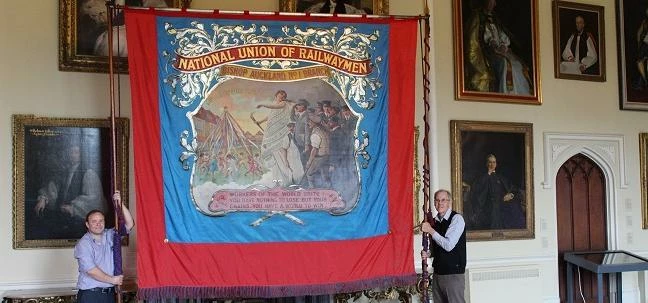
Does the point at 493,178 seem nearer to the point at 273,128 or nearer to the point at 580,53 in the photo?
the point at 580,53

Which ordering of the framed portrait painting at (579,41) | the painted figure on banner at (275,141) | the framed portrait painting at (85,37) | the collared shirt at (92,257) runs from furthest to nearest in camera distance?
the framed portrait painting at (579,41), the framed portrait painting at (85,37), the painted figure on banner at (275,141), the collared shirt at (92,257)

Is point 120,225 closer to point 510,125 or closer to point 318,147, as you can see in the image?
point 318,147

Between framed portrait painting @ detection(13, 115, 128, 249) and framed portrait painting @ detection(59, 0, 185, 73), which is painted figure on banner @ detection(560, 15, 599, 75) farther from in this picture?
framed portrait painting @ detection(13, 115, 128, 249)

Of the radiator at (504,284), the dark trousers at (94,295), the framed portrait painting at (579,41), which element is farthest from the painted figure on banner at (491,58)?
the dark trousers at (94,295)

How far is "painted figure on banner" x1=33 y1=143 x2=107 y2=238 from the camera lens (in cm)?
682

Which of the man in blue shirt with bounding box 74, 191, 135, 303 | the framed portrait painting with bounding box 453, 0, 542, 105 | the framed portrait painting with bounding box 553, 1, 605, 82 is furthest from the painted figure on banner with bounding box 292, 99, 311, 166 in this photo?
the framed portrait painting with bounding box 553, 1, 605, 82

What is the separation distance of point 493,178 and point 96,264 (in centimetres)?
534

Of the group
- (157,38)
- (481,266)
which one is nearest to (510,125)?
(481,266)

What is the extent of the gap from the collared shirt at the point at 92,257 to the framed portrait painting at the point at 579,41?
6.59m

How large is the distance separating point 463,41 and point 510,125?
130 cm

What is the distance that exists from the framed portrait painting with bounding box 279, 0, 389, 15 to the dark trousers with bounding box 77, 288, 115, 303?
3.86 m

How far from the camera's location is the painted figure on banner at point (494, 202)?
871 cm

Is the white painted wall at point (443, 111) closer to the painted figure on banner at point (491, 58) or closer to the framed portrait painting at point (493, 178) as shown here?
the framed portrait painting at point (493, 178)

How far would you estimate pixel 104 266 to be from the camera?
563 centimetres
